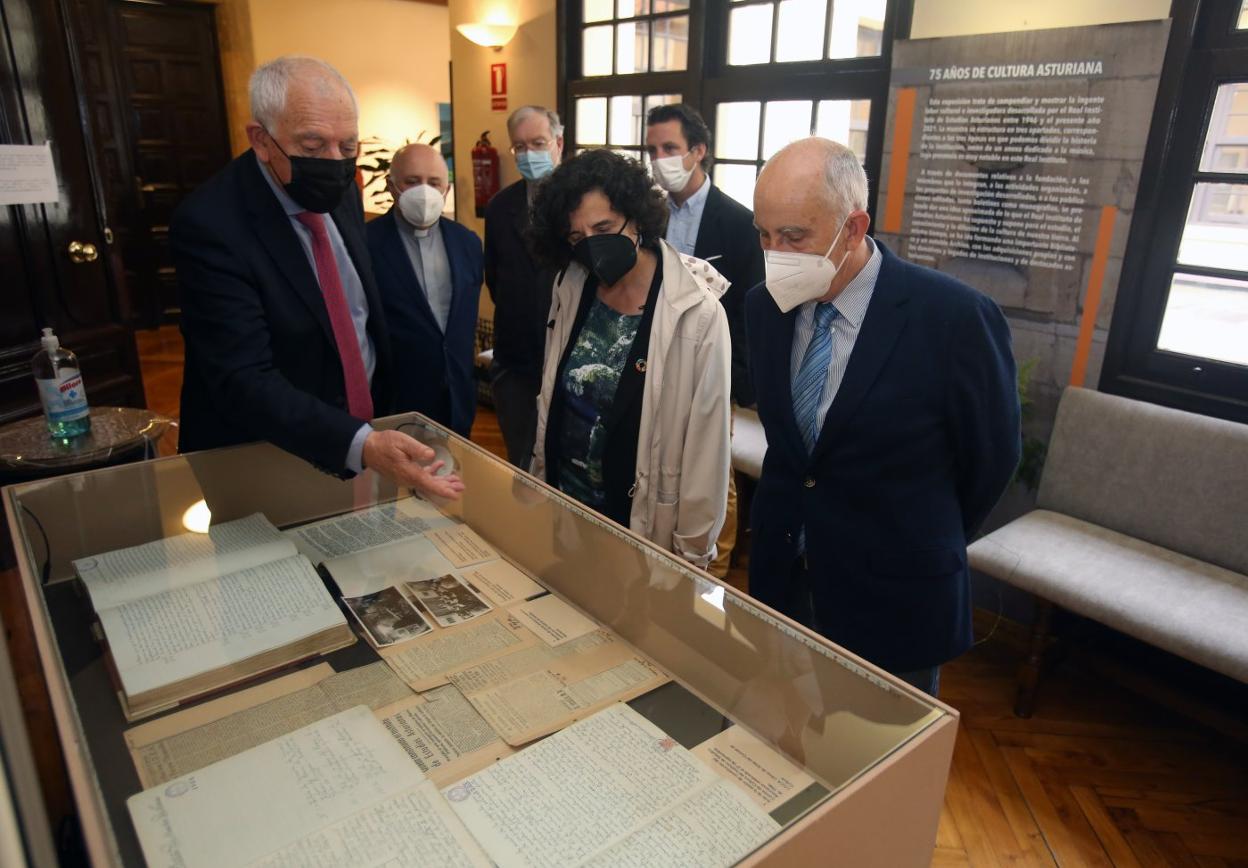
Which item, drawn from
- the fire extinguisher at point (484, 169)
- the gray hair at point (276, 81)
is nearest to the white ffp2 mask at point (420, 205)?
the gray hair at point (276, 81)

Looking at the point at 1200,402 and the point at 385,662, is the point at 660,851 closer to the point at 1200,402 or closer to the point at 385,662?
the point at 385,662

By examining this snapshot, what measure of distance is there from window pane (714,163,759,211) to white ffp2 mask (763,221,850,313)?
2543 mm

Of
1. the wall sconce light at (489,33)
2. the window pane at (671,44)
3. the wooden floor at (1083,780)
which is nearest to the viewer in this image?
the wooden floor at (1083,780)

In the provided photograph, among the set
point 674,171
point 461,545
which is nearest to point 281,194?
point 461,545

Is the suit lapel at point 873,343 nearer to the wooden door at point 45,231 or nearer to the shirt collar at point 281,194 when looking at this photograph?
the shirt collar at point 281,194

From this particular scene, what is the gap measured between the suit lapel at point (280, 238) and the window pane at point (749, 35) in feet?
9.52

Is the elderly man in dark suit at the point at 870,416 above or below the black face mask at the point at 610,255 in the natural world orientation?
below

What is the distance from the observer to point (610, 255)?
176 cm

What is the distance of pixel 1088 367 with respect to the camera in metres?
2.78

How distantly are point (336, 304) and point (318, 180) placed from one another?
0.24 meters

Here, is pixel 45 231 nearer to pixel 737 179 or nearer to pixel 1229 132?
pixel 737 179

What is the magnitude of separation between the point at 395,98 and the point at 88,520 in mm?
7317

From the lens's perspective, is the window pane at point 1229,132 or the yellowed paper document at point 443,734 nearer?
the yellowed paper document at point 443,734

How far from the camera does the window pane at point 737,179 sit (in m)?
3.98
